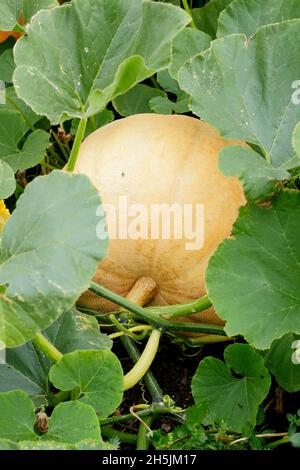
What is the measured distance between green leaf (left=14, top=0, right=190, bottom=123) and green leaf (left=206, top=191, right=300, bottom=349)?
302mm

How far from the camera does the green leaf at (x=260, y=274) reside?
1.22 meters

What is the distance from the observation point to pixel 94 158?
1505 millimetres

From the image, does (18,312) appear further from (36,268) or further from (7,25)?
(7,25)

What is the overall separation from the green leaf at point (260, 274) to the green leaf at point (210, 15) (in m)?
0.60

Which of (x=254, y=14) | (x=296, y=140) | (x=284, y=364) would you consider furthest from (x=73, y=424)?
(x=254, y=14)

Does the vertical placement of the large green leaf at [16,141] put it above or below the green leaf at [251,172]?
below


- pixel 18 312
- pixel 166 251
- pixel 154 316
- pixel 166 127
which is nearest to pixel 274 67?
pixel 166 127

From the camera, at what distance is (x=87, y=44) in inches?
55.4

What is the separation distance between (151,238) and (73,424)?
414 mm

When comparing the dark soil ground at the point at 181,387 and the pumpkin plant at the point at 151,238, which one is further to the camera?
the dark soil ground at the point at 181,387

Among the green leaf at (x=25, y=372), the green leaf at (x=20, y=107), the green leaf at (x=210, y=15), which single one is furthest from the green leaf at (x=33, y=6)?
the green leaf at (x=25, y=372)

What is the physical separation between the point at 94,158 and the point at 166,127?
14 centimetres

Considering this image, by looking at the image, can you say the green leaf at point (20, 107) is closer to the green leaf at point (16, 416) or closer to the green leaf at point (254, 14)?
the green leaf at point (254, 14)
